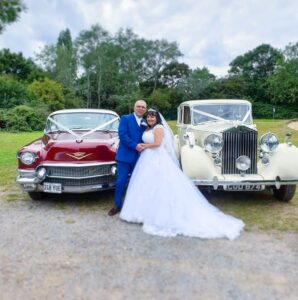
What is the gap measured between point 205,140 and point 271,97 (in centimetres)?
5049

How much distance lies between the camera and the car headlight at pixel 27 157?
610cm

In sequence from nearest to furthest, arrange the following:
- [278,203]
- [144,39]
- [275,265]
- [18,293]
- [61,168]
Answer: [18,293]
[275,265]
[61,168]
[278,203]
[144,39]

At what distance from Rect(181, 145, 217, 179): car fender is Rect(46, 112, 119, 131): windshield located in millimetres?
2337

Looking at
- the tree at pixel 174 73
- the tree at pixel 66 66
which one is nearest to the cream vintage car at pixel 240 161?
the tree at pixel 66 66

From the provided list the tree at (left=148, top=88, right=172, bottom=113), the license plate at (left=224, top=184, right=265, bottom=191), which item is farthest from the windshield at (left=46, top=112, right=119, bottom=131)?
the tree at (left=148, top=88, right=172, bottom=113)

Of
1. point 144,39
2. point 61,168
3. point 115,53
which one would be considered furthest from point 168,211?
point 144,39

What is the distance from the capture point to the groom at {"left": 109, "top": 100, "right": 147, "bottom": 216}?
5676 mm

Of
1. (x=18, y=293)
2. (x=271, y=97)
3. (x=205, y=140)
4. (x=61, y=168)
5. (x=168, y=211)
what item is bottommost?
(x=18, y=293)

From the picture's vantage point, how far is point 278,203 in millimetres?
6445

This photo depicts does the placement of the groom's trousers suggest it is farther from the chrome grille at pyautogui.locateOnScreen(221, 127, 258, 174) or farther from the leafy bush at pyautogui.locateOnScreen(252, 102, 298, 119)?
the leafy bush at pyautogui.locateOnScreen(252, 102, 298, 119)

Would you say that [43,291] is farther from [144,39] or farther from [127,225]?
[144,39]

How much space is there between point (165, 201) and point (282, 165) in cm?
225

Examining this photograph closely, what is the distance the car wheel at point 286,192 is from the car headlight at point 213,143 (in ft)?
4.66

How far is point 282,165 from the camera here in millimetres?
5996
